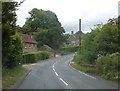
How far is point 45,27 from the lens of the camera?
114 meters

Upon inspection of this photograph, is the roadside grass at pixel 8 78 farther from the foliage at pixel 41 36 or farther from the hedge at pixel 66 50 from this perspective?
the hedge at pixel 66 50

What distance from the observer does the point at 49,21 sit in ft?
380

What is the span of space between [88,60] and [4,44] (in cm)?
2460

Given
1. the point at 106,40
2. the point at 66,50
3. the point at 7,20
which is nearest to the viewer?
the point at 7,20

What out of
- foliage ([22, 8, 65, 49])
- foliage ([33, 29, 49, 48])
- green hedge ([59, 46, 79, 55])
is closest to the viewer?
foliage ([33, 29, 49, 48])

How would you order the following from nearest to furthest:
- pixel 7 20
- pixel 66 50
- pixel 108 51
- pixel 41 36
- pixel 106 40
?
pixel 7 20 → pixel 106 40 → pixel 108 51 → pixel 41 36 → pixel 66 50

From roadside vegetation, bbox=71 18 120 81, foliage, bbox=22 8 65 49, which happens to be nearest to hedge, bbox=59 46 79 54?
foliage, bbox=22 8 65 49

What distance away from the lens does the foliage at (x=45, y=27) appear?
11200 cm

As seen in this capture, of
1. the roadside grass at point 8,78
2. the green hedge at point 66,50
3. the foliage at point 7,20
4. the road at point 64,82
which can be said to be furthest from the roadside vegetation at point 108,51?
the green hedge at point 66,50

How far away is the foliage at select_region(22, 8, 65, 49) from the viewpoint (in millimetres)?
112000

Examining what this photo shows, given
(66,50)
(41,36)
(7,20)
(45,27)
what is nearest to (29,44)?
(41,36)

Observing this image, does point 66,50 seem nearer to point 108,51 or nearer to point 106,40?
point 108,51

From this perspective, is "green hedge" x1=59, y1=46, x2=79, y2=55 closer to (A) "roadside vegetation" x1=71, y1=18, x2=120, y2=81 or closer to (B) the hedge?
(B) the hedge

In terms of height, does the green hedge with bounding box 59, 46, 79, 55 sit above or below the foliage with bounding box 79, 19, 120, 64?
below
